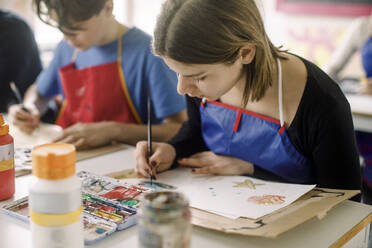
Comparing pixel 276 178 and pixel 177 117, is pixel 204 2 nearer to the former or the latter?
pixel 276 178

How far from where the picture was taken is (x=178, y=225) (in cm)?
58

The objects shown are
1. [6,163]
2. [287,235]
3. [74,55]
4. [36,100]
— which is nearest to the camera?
[287,235]

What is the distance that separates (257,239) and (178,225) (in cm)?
29

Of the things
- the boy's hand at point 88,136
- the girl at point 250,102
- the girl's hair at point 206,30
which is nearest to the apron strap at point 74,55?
the boy's hand at point 88,136

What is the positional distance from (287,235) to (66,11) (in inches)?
41.0

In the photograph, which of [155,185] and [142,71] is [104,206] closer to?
[155,185]

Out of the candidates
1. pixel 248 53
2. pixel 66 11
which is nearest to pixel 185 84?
pixel 248 53

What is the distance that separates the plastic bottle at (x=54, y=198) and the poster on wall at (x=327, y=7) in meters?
3.63

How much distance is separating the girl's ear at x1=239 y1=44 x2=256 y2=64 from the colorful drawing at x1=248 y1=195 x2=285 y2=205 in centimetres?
35

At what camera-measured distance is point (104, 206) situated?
909mm

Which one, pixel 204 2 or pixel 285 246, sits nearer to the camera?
pixel 285 246

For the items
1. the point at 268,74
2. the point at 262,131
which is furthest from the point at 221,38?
the point at 262,131

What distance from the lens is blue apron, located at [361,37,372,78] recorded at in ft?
9.36

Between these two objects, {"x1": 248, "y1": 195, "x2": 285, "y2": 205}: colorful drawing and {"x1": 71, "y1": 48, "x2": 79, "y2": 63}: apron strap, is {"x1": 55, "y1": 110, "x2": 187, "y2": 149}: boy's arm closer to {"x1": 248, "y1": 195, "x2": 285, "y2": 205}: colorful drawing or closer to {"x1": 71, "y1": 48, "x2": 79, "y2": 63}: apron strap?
{"x1": 71, "y1": 48, "x2": 79, "y2": 63}: apron strap
